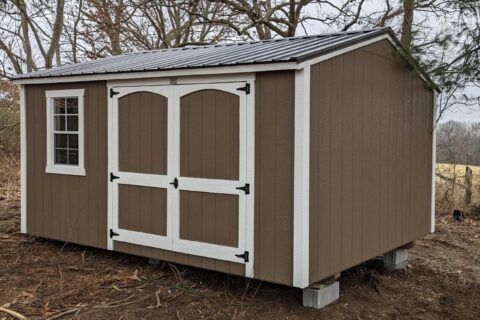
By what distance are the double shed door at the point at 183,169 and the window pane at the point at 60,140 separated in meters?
0.96

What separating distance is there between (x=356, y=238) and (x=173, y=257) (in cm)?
190

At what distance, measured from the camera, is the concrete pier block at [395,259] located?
6691 millimetres

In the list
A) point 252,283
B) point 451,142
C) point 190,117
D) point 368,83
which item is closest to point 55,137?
point 190,117

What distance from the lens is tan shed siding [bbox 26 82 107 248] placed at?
6359 millimetres

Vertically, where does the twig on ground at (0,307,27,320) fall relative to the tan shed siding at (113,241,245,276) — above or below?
below

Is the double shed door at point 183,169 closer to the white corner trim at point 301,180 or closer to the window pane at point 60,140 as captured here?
the white corner trim at point 301,180

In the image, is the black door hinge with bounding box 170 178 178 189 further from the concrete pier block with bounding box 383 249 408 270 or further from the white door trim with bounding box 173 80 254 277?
the concrete pier block with bounding box 383 249 408 270

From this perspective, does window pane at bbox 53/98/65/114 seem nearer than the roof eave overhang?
No

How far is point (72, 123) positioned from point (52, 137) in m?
0.37

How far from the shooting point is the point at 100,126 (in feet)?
20.8

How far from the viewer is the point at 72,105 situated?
671 cm

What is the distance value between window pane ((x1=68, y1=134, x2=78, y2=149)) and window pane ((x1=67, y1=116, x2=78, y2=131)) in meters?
0.09

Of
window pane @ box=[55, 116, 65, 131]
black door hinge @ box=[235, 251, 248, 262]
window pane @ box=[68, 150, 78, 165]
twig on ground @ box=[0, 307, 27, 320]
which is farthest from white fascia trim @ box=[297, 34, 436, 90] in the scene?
window pane @ box=[55, 116, 65, 131]

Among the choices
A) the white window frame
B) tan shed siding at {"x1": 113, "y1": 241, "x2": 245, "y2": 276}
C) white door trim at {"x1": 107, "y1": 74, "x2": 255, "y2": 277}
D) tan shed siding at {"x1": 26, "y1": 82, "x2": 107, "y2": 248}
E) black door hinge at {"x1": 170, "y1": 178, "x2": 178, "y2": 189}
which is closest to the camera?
white door trim at {"x1": 107, "y1": 74, "x2": 255, "y2": 277}
